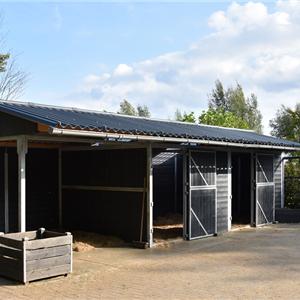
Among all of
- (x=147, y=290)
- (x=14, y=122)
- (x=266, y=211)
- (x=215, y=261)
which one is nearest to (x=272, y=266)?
(x=215, y=261)

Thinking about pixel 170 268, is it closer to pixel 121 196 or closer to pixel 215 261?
pixel 215 261

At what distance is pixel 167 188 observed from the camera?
15617 mm

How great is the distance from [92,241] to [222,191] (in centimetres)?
365

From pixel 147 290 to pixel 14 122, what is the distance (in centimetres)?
374

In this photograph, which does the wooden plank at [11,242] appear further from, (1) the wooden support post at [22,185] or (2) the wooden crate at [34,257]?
(1) the wooden support post at [22,185]

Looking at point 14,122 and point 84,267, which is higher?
point 14,122

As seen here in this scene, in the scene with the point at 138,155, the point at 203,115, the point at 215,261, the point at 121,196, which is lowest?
the point at 215,261

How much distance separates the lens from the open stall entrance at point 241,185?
1569 centimetres

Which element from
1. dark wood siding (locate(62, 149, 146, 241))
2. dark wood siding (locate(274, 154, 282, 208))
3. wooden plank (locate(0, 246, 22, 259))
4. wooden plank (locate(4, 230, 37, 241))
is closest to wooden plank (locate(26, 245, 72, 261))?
wooden plank (locate(0, 246, 22, 259))

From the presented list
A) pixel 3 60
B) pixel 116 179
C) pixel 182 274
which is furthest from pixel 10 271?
pixel 3 60

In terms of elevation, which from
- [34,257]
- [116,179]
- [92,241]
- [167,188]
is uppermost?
[116,179]

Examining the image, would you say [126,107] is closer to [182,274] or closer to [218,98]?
[218,98]

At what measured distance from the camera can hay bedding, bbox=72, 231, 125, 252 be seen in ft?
32.3

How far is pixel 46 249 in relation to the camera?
23.9 feet
